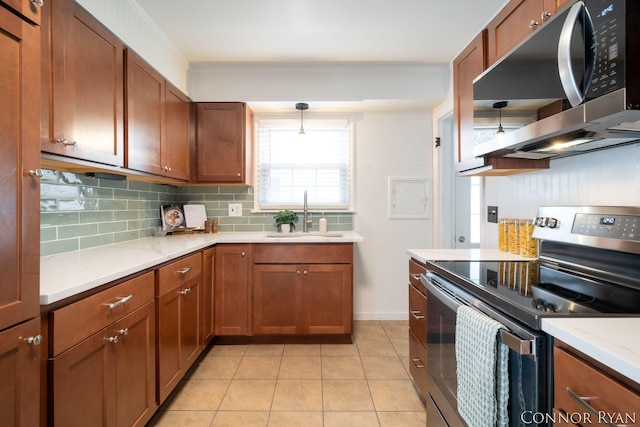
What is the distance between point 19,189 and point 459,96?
2174 millimetres

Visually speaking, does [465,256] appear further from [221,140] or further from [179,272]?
[221,140]

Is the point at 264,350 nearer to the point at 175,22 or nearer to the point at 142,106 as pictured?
the point at 142,106

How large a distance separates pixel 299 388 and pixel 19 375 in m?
1.50

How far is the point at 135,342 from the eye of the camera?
140 centimetres

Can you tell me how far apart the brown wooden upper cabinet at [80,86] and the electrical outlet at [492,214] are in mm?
2383

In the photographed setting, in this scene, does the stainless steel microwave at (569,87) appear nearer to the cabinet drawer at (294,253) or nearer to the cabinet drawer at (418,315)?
the cabinet drawer at (418,315)

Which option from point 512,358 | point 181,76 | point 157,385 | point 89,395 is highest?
point 181,76

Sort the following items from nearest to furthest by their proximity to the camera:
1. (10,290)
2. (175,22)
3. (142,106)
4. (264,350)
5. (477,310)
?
(10,290), (477,310), (142,106), (175,22), (264,350)

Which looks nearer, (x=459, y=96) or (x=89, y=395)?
(x=89, y=395)

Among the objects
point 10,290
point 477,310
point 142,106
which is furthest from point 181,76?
point 477,310

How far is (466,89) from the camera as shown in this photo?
6.21 ft

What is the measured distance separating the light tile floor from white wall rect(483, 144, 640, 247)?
48.8 inches

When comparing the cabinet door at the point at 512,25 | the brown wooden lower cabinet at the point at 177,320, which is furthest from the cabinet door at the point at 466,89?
the brown wooden lower cabinet at the point at 177,320

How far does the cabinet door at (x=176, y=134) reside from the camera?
227cm
